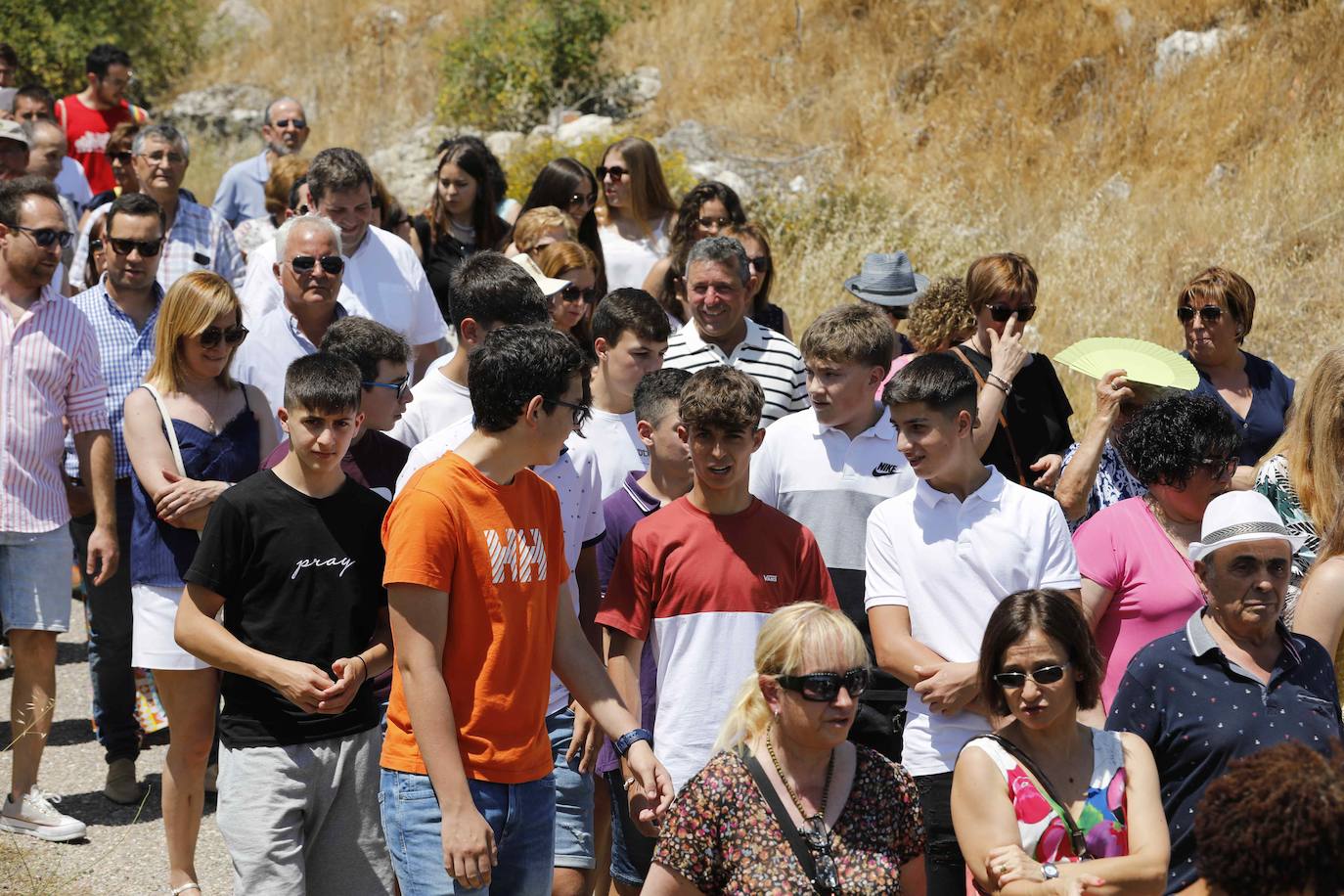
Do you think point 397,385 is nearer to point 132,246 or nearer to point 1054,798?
point 132,246

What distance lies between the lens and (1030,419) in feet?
19.8

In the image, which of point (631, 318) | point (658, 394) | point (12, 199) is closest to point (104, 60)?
point (12, 199)

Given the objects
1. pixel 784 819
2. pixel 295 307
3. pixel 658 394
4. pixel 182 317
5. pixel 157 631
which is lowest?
pixel 784 819

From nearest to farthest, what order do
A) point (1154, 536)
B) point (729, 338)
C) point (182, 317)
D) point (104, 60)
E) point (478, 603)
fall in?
point (478, 603), point (1154, 536), point (182, 317), point (729, 338), point (104, 60)

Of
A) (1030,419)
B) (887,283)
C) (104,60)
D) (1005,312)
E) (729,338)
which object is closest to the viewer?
(1005,312)

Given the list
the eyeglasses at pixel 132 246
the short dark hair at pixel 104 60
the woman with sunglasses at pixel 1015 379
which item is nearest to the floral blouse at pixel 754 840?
the woman with sunglasses at pixel 1015 379

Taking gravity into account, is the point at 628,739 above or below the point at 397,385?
below

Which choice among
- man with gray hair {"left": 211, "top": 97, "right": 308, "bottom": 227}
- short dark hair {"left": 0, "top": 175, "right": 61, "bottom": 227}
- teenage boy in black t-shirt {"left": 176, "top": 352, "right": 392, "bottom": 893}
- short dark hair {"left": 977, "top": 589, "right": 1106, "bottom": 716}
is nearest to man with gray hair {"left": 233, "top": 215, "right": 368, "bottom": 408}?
short dark hair {"left": 0, "top": 175, "right": 61, "bottom": 227}

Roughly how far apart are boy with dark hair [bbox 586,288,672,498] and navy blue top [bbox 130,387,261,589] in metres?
1.37

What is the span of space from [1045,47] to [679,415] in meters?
12.3

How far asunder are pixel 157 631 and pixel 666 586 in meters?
2.07

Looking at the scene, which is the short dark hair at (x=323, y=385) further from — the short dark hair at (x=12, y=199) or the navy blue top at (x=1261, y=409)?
the navy blue top at (x=1261, y=409)

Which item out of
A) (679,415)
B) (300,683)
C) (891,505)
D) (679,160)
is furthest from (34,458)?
(679,160)

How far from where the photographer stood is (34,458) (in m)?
5.90
